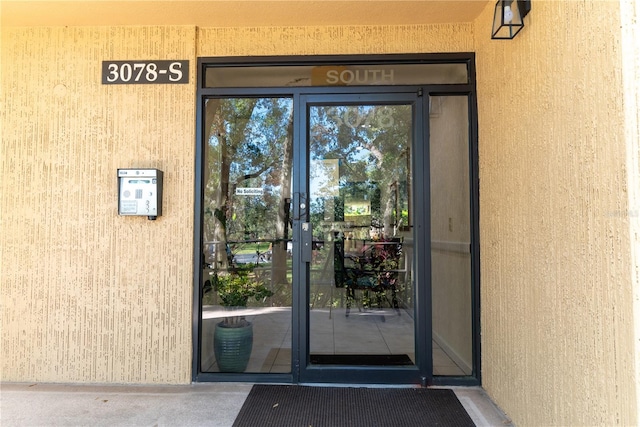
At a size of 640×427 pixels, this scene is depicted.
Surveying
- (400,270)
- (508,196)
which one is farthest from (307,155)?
(508,196)

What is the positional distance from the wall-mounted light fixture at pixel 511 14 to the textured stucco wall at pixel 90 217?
2139 millimetres

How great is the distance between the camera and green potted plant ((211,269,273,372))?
9.98 feet

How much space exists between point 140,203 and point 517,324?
8.59ft

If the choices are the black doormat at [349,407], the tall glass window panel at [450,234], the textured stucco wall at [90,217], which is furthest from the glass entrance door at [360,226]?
the textured stucco wall at [90,217]

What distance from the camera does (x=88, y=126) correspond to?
3.00 metres

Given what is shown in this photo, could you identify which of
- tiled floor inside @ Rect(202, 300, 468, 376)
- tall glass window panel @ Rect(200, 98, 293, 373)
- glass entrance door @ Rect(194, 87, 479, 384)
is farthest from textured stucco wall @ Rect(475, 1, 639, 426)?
tall glass window panel @ Rect(200, 98, 293, 373)

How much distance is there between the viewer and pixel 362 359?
9.85 feet

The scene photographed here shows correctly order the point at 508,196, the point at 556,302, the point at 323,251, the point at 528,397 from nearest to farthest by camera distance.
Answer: the point at 556,302 < the point at 528,397 < the point at 508,196 < the point at 323,251

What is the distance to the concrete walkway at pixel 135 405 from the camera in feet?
7.91

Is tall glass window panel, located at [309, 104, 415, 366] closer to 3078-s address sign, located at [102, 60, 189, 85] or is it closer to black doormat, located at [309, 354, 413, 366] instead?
black doormat, located at [309, 354, 413, 366]

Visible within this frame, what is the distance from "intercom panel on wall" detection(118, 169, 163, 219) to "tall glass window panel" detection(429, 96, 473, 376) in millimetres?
2059

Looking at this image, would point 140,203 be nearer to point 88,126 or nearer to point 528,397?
point 88,126

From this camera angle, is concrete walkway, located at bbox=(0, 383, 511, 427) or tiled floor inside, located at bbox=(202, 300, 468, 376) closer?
concrete walkway, located at bbox=(0, 383, 511, 427)

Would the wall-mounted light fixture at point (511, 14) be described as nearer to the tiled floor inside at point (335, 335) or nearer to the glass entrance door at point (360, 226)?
the glass entrance door at point (360, 226)
